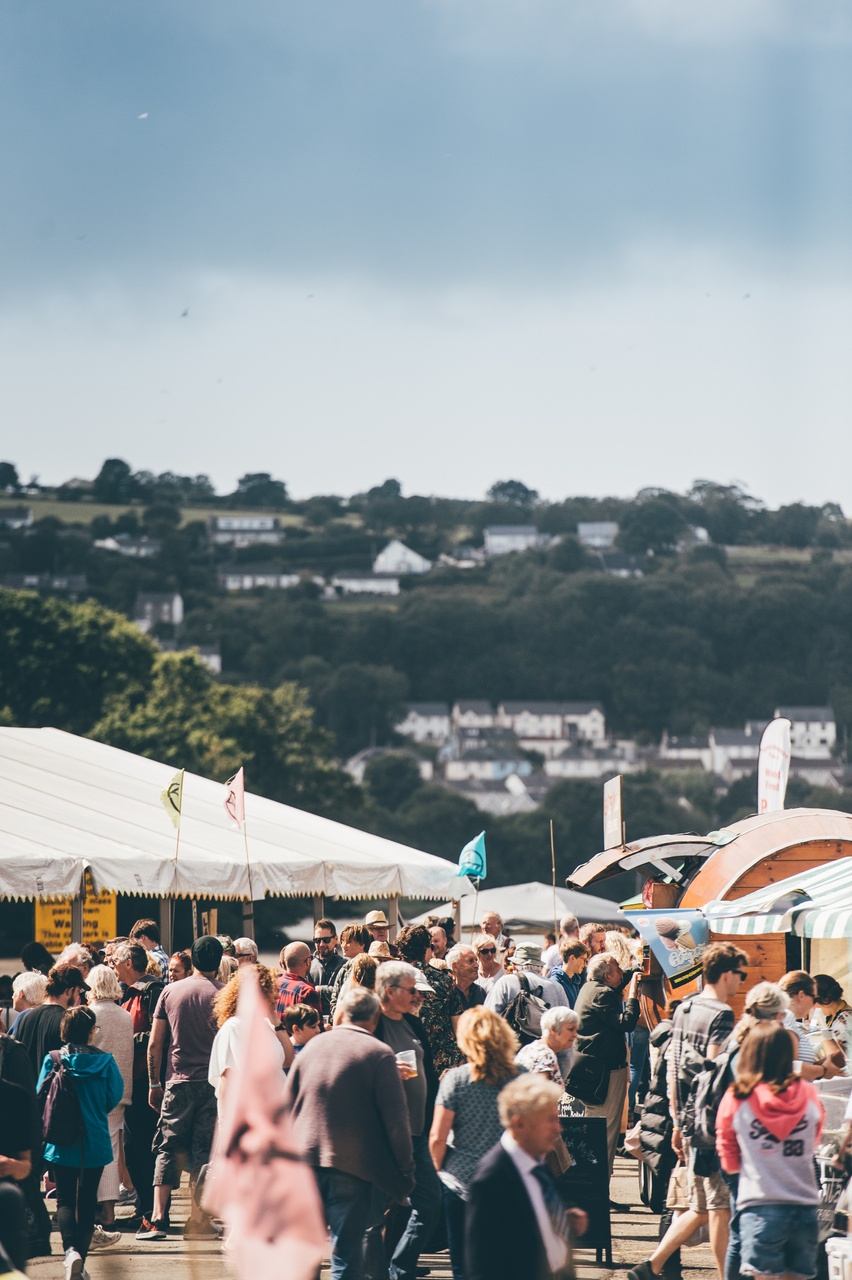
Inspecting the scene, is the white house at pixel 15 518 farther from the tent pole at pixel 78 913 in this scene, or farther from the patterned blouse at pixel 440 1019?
the patterned blouse at pixel 440 1019

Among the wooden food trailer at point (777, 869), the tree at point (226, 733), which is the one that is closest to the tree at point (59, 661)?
the tree at point (226, 733)

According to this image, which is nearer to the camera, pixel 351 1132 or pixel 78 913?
pixel 351 1132

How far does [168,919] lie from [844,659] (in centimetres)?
17200

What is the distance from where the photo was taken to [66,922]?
57.6ft

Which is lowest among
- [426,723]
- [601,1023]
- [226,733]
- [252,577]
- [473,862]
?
[601,1023]

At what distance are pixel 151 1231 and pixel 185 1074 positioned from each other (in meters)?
0.92

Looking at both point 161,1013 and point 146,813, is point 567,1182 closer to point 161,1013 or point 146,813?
point 161,1013

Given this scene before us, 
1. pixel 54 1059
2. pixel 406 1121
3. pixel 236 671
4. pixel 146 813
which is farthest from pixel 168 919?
pixel 236 671

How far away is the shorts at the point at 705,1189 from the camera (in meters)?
7.46

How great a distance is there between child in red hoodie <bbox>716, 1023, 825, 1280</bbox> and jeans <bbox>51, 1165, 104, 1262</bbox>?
344 cm

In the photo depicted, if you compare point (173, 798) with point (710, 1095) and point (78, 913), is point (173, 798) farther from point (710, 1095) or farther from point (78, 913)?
point (710, 1095)

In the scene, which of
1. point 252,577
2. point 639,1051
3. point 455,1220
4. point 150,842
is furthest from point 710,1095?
point 252,577

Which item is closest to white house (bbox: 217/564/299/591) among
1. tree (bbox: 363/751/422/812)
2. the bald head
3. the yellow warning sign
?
tree (bbox: 363/751/422/812)

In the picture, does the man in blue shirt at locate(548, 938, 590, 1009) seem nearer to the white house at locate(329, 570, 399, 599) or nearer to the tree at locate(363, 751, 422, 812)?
the tree at locate(363, 751, 422, 812)
